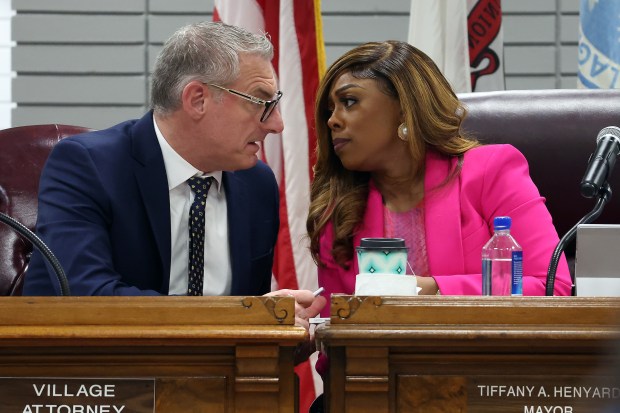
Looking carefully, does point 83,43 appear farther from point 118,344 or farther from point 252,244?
point 118,344

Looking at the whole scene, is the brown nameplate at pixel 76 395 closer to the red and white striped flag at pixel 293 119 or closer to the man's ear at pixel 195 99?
the man's ear at pixel 195 99

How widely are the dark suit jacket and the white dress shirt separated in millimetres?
29

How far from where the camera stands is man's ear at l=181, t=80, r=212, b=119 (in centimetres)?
260

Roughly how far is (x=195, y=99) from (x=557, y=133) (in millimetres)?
1021

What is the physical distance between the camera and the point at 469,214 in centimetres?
263

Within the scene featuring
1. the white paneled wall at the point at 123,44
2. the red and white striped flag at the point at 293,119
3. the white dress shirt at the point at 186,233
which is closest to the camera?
the white dress shirt at the point at 186,233

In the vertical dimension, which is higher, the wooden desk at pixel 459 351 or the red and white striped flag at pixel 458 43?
the red and white striped flag at pixel 458 43

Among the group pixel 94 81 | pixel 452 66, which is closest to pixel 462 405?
pixel 452 66

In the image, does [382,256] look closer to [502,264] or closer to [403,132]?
[502,264]

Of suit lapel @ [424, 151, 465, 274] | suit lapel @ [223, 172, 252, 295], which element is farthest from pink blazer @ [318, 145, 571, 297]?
suit lapel @ [223, 172, 252, 295]

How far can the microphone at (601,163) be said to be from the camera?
1919 millimetres

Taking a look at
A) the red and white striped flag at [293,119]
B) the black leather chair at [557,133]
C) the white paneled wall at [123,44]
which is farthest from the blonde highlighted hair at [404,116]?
the white paneled wall at [123,44]

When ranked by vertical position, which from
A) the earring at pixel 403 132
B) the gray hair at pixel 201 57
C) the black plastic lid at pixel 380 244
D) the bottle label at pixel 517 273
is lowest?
the bottle label at pixel 517 273

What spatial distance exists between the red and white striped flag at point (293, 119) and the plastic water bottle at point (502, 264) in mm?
1033
